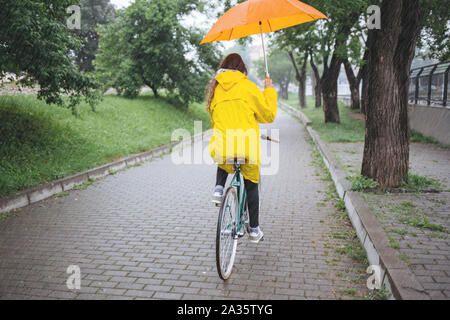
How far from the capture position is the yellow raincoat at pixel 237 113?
3488 mm

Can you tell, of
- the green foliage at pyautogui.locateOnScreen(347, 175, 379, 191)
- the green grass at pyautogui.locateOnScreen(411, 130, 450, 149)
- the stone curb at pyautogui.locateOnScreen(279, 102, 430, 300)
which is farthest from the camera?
the green grass at pyautogui.locateOnScreen(411, 130, 450, 149)

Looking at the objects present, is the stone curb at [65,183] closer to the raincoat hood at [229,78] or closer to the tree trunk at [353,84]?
the raincoat hood at [229,78]

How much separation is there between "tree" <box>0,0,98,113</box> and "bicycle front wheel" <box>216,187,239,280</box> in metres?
5.47

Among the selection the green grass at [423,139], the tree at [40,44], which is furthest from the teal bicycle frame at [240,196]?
the green grass at [423,139]

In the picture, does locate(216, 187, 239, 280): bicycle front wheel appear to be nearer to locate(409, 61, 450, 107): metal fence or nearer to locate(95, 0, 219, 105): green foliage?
locate(409, 61, 450, 107): metal fence

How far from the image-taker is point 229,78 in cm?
350

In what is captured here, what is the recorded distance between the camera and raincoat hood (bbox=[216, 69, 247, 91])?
3.48 m

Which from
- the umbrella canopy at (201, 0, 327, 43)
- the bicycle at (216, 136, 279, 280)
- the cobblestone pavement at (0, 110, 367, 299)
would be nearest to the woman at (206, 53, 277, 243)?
the bicycle at (216, 136, 279, 280)

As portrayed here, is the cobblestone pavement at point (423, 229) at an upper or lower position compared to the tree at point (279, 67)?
lower

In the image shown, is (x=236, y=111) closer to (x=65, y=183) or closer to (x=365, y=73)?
(x=65, y=183)

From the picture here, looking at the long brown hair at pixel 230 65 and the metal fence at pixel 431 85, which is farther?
the metal fence at pixel 431 85

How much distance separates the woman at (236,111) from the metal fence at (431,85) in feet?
34.3

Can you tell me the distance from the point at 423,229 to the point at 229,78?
3067 mm

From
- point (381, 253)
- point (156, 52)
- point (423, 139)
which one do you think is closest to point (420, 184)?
point (381, 253)
